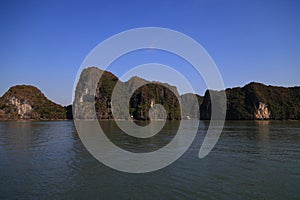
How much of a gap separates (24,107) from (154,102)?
269 feet

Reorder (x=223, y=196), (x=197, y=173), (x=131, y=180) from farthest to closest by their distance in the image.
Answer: (x=197, y=173) → (x=131, y=180) → (x=223, y=196)

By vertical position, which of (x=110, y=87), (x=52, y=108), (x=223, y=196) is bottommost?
(x=223, y=196)

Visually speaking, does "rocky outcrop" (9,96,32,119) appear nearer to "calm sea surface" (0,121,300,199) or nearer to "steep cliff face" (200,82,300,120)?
"steep cliff face" (200,82,300,120)

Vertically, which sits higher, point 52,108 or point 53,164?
point 52,108

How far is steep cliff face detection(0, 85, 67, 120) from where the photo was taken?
163m

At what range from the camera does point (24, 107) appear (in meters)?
167

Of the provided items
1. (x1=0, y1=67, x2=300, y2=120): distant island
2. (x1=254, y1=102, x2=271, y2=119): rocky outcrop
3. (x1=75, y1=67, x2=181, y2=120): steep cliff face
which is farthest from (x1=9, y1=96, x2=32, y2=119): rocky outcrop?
(x1=254, y1=102, x2=271, y2=119): rocky outcrop

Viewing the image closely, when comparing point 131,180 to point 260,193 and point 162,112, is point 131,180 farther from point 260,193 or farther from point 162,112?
point 162,112

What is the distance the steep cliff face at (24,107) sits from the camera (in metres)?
163

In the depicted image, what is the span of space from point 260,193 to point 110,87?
15945cm

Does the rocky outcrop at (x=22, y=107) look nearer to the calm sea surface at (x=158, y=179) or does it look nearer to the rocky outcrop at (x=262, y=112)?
the rocky outcrop at (x=262, y=112)

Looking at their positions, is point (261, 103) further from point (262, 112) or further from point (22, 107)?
point (22, 107)

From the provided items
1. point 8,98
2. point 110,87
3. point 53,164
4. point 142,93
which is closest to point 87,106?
point 110,87

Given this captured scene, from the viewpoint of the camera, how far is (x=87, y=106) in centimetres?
16912
